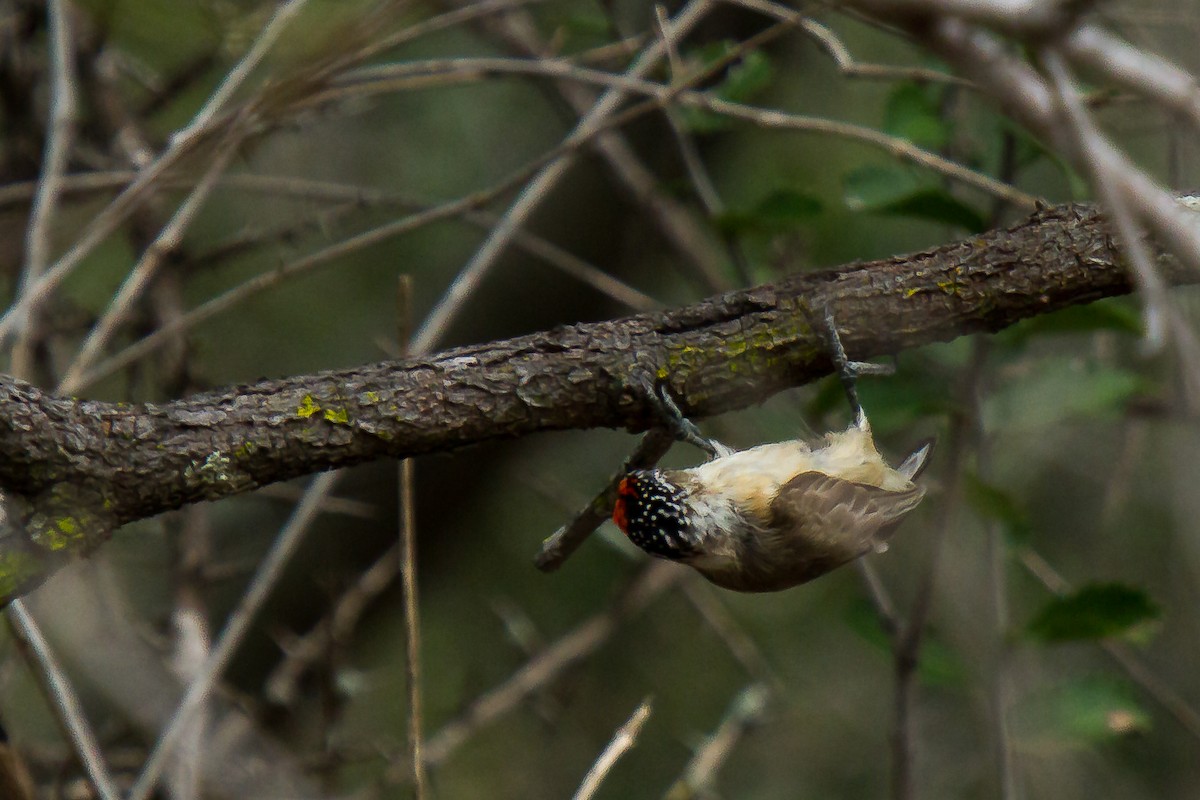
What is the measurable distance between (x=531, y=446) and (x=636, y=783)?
1.78 meters

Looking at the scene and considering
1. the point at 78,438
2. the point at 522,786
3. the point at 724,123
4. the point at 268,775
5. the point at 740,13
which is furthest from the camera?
the point at 522,786

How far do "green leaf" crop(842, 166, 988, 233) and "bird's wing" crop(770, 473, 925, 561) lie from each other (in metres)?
0.78

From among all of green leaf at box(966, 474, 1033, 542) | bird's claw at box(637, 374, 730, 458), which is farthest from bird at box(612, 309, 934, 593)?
bird's claw at box(637, 374, 730, 458)

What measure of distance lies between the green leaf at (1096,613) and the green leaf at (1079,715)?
0.20 meters

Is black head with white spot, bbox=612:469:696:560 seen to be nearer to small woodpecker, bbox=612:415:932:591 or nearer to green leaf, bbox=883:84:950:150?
small woodpecker, bbox=612:415:932:591

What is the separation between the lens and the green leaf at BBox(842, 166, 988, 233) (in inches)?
129

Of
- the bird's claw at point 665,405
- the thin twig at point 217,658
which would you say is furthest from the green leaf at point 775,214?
the thin twig at point 217,658

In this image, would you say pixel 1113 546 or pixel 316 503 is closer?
pixel 316 503

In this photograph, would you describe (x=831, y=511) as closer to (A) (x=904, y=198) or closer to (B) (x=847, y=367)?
(B) (x=847, y=367)

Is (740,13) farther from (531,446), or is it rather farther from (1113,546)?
(1113,546)

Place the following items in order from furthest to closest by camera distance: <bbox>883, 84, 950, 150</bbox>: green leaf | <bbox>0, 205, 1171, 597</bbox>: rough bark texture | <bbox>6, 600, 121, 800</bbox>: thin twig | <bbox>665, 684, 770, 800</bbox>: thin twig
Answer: <bbox>665, 684, 770, 800</bbox>: thin twig → <bbox>883, 84, 950, 150</bbox>: green leaf → <bbox>6, 600, 121, 800</bbox>: thin twig → <bbox>0, 205, 1171, 597</bbox>: rough bark texture

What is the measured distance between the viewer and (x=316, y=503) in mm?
3598

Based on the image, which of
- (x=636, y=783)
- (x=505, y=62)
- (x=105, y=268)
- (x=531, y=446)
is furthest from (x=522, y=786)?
(x=505, y=62)

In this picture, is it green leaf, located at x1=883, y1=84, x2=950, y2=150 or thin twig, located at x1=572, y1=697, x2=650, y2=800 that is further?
green leaf, located at x1=883, y1=84, x2=950, y2=150
